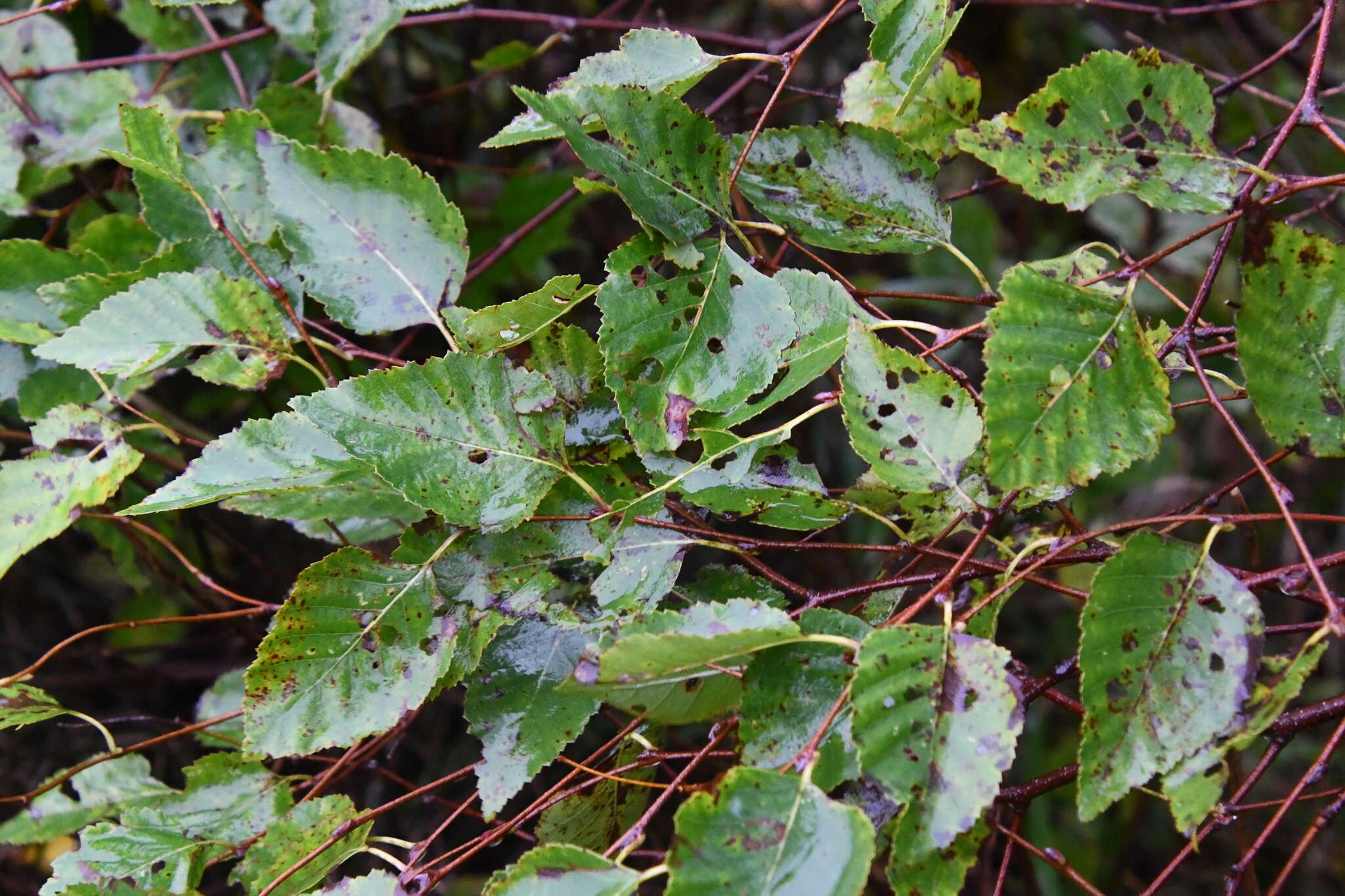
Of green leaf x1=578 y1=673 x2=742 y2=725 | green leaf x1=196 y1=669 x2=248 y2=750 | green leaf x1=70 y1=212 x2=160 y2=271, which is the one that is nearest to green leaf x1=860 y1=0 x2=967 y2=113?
green leaf x1=578 y1=673 x2=742 y2=725

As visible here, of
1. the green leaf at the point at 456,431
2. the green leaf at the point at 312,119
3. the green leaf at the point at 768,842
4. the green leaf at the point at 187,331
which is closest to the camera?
the green leaf at the point at 768,842

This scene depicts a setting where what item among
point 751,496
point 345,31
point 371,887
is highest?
point 345,31

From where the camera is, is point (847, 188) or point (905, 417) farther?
point (847, 188)

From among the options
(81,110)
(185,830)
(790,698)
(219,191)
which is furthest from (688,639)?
(81,110)

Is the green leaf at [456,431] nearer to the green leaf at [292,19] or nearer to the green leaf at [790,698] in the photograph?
the green leaf at [790,698]

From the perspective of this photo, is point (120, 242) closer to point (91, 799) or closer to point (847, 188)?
point (91, 799)

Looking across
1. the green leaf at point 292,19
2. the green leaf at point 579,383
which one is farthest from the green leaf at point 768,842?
the green leaf at point 292,19
